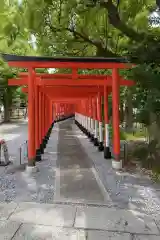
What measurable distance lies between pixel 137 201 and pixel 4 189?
3462 millimetres

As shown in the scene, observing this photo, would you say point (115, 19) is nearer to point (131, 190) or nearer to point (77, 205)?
point (131, 190)

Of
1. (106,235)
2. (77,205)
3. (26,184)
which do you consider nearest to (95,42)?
(26,184)

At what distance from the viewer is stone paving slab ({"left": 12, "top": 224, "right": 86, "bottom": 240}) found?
5.05 m

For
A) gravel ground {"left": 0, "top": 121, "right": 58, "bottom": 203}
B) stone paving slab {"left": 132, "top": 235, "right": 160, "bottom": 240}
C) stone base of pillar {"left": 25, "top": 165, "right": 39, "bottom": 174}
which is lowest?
stone paving slab {"left": 132, "top": 235, "right": 160, "bottom": 240}

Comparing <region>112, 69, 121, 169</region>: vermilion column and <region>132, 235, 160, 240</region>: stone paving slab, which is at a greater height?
<region>112, 69, 121, 169</region>: vermilion column

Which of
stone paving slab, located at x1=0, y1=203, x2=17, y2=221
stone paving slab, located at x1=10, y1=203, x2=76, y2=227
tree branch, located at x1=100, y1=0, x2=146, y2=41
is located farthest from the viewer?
tree branch, located at x1=100, y1=0, x2=146, y2=41

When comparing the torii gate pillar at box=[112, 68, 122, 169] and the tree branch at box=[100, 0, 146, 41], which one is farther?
the torii gate pillar at box=[112, 68, 122, 169]

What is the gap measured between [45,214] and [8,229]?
93 centimetres

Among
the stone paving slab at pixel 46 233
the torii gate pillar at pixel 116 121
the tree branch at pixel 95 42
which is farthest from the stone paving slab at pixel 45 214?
the tree branch at pixel 95 42

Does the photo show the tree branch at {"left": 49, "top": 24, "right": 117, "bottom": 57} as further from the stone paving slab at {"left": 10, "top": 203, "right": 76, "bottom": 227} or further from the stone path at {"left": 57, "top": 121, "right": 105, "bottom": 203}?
the stone paving slab at {"left": 10, "top": 203, "right": 76, "bottom": 227}

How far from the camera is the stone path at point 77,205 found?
5301 mm

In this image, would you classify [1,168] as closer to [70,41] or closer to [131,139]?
[70,41]

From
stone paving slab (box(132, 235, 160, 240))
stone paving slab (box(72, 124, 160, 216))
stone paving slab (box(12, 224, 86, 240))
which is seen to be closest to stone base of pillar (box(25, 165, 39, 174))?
stone paving slab (box(72, 124, 160, 216))

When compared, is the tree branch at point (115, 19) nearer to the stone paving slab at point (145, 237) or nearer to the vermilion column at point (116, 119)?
the vermilion column at point (116, 119)
